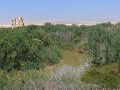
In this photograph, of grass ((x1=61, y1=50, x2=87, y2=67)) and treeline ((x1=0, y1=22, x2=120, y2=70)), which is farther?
grass ((x1=61, y1=50, x2=87, y2=67))

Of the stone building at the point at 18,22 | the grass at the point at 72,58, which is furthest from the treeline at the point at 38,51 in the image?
the stone building at the point at 18,22

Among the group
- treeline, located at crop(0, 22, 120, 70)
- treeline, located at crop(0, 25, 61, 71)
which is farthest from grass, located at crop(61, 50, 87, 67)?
treeline, located at crop(0, 25, 61, 71)

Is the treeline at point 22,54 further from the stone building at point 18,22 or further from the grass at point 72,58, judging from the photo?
the stone building at point 18,22

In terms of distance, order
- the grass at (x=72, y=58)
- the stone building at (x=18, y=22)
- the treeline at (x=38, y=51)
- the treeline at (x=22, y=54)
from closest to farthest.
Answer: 1. the treeline at (x=22, y=54)
2. the treeline at (x=38, y=51)
3. the grass at (x=72, y=58)
4. the stone building at (x=18, y=22)

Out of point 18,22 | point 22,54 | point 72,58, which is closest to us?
point 22,54

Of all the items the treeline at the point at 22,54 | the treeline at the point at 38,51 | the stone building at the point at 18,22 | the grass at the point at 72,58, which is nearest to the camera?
the treeline at the point at 22,54

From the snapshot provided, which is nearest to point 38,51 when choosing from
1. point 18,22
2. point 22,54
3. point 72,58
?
point 22,54

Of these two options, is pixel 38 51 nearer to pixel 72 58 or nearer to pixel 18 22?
pixel 72 58

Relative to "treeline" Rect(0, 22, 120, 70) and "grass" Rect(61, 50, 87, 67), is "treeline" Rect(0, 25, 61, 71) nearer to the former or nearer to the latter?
"treeline" Rect(0, 22, 120, 70)

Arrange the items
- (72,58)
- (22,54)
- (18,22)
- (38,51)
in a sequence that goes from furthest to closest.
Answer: (18,22)
(72,58)
(38,51)
(22,54)

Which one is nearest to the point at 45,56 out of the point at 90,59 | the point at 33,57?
the point at 33,57

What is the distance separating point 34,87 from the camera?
1287 centimetres

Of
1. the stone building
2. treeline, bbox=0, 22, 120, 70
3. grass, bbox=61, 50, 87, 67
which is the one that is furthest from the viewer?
the stone building

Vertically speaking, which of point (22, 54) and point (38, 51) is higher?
point (22, 54)
